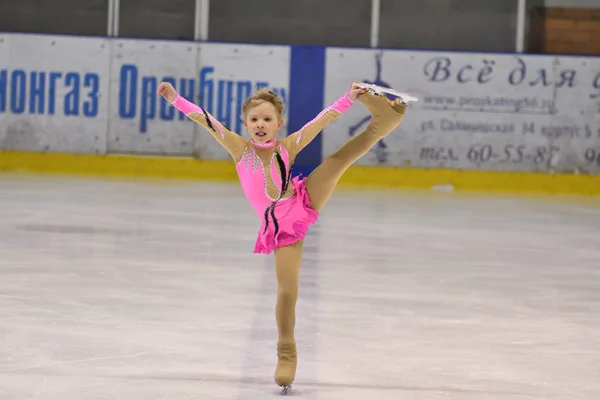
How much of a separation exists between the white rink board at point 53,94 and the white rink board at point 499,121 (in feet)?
8.44

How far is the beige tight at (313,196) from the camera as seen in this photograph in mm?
4008

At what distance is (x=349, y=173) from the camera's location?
42.5 feet

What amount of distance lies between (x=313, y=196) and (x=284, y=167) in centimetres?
15

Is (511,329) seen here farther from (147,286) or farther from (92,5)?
(92,5)

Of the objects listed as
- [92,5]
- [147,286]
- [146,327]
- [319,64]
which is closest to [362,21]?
[319,64]

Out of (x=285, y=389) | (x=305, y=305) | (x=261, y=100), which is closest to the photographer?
(x=285, y=389)

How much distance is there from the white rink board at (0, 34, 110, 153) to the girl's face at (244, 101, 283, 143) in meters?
9.29

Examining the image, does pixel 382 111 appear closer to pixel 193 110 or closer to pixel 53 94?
pixel 193 110

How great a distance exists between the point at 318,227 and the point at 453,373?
15.5 feet

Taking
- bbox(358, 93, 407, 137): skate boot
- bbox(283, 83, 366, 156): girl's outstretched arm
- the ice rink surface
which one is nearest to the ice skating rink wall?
A: the ice rink surface

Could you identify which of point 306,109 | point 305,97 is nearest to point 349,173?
point 306,109

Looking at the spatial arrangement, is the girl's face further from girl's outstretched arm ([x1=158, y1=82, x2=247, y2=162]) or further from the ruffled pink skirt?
the ruffled pink skirt

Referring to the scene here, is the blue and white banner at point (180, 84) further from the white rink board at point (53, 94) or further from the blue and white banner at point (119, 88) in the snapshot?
the white rink board at point (53, 94)

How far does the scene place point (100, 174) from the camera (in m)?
13.0
